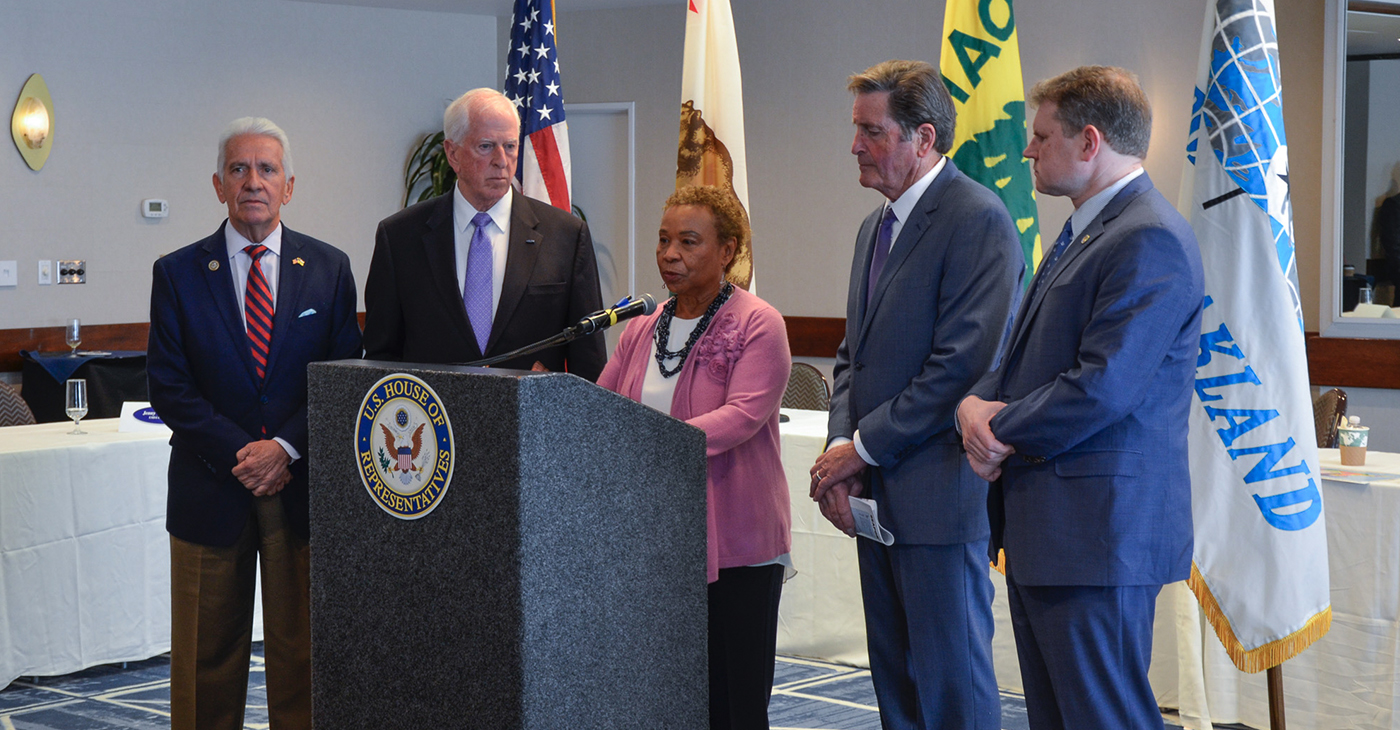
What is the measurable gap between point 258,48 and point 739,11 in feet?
9.71

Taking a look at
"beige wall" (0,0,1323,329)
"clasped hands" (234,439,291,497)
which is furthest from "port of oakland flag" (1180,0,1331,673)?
"beige wall" (0,0,1323,329)

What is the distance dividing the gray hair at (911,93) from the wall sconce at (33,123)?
222 inches

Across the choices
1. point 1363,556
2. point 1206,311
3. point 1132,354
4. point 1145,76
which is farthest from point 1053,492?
point 1145,76

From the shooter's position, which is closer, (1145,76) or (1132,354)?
(1132,354)

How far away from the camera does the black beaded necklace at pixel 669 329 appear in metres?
2.35

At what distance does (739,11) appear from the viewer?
7301 mm

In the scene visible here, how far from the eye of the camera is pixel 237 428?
2.47m

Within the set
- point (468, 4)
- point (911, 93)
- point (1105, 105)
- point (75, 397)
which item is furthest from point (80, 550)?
point (468, 4)

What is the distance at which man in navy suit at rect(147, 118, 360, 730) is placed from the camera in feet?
8.11

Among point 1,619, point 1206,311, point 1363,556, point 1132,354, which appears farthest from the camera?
point 1,619

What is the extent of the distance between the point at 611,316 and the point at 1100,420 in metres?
0.80

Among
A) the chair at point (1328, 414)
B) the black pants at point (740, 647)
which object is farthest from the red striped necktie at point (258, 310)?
the chair at point (1328, 414)

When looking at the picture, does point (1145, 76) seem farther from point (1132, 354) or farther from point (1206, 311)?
point (1132, 354)

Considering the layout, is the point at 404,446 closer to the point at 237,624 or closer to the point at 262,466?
the point at 262,466
